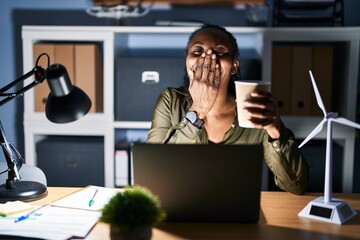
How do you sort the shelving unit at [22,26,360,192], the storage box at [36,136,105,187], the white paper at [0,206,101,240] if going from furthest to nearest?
the storage box at [36,136,105,187] < the shelving unit at [22,26,360,192] < the white paper at [0,206,101,240]

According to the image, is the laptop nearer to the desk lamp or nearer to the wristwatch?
the desk lamp

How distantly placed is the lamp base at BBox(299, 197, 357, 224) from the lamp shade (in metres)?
0.65

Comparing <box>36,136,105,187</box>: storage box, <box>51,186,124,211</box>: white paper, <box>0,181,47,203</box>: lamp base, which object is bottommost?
<box>36,136,105,187</box>: storage box

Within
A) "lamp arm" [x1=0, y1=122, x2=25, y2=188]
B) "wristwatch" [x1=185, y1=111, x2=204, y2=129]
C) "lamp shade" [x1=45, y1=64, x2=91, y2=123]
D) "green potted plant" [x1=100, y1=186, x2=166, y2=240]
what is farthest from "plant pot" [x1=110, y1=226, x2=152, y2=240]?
"wristwatch" [x1=185, y1=111, x2=204, y2=129]

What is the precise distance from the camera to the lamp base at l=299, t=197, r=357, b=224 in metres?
1.21

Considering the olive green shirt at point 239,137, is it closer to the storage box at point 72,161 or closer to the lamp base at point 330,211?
the lamp base at point 330,211

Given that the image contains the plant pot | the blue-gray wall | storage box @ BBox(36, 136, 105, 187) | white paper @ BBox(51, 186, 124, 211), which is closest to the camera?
the plant pot

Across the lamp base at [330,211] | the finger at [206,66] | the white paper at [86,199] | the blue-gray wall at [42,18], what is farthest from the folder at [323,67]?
the white paper at [86,199]

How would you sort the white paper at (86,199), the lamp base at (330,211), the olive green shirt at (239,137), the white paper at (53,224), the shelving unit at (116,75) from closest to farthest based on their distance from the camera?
the white paper at (53,224)
the lamp base at (330,211)
the white paper at (86,199)
the olive green shirt at (239,137)
the shelving unit at (116,75)

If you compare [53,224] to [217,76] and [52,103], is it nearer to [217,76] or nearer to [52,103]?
[52,103]

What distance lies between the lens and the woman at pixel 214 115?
149cm

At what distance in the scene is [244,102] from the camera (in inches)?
47.4

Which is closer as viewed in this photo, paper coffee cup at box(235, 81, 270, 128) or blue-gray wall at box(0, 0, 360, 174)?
paper coffee cup at box(235, 81, 270, 128)

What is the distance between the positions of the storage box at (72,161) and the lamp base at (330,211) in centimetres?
143
